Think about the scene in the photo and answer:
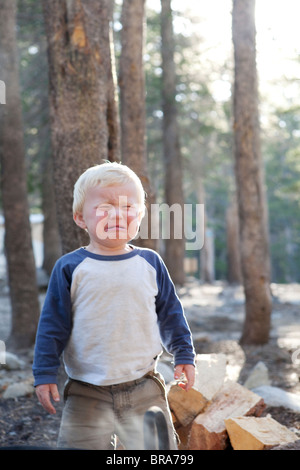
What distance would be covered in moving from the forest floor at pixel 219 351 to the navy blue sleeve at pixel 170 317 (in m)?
2.14

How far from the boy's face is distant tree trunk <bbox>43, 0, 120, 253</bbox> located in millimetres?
2141

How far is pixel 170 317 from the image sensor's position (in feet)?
8.78

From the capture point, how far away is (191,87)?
779 inches

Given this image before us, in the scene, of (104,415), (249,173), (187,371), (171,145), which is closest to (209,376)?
(187,371)

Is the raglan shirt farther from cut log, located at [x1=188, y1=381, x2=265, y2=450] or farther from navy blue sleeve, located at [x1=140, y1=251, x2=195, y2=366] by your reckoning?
cut log, located at [x1=188, y1=381, x2=265, y2=450]

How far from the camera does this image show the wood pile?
370cm

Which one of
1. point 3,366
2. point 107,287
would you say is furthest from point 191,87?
point 107,287

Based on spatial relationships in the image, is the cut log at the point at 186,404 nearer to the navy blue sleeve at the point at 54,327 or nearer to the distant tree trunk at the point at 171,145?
the navy blue sleeve at the point at 54,327

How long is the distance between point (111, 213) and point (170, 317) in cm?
55

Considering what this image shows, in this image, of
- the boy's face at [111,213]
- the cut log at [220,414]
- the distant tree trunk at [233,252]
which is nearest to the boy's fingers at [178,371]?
the boy's face at [111,213]

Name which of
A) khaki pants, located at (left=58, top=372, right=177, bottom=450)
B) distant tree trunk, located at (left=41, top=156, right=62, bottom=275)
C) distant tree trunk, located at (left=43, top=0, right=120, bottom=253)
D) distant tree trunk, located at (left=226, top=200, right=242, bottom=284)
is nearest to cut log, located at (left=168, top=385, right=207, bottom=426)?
distant tree trunk, located at (left=43, top=0, right=120, bottom=253)

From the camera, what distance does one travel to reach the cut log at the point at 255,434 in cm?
359

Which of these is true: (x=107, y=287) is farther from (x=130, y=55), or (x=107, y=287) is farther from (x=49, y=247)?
(x=49, y=247)

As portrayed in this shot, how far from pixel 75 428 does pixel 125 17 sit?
6859 mm
